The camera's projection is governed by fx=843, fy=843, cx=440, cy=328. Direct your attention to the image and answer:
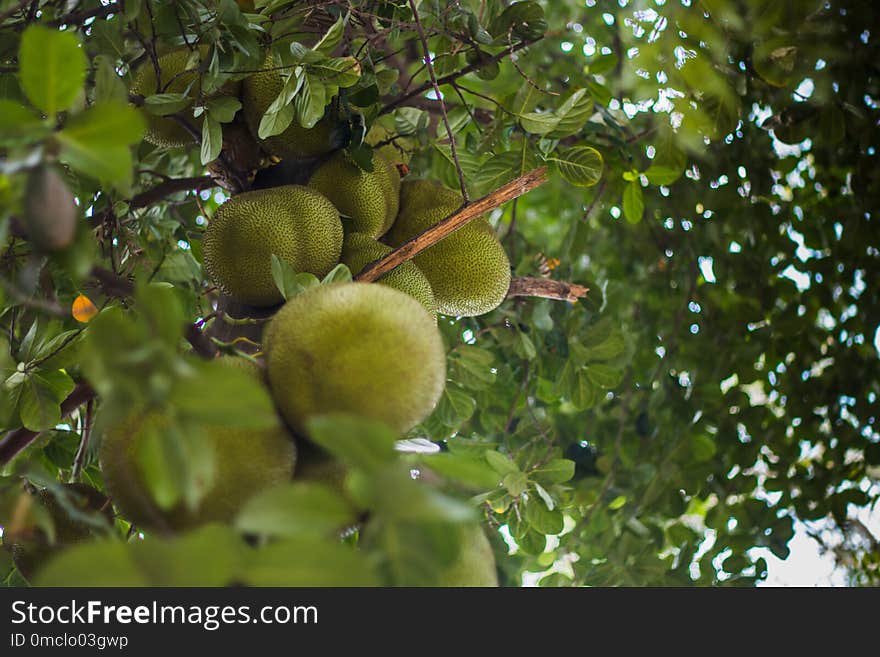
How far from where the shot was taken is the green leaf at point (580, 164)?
113 centimetres

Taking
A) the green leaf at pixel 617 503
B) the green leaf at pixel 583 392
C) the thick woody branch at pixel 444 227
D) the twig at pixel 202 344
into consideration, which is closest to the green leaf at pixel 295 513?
the twig at pixel 202 344

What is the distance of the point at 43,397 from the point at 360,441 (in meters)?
0.75

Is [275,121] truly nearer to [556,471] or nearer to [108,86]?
[108,86]

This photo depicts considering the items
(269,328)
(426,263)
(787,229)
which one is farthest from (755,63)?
(787,229)

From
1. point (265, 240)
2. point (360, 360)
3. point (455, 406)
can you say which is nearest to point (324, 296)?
point (360, 360)

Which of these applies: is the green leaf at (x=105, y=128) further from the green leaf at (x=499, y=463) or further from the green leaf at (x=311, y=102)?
the green leaf at (x=499, y=463)

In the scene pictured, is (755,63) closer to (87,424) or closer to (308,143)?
(308,143)

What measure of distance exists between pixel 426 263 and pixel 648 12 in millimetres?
643

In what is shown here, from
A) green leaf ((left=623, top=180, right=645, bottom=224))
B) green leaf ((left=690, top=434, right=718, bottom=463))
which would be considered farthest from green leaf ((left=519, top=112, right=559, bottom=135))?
green leaf ((left=690, top=434, right=718, bottom=463))

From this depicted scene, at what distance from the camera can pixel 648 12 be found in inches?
56.4

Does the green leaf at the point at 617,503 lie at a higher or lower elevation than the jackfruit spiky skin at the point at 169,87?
lower

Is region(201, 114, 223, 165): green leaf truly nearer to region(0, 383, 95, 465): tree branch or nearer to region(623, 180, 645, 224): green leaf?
region(0, 383, 95, 465): tree branch

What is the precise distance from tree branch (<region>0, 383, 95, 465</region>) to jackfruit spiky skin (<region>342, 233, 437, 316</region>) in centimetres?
34
